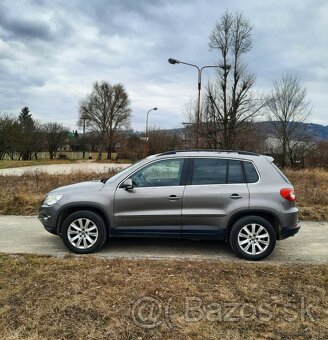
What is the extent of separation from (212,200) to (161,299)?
214 centimetres

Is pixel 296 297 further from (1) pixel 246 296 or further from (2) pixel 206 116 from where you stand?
(2) pixel 206 116

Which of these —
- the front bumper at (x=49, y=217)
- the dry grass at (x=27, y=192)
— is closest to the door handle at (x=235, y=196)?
the front bumper at (x=49, y=217)

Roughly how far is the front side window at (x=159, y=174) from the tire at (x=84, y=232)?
90 cm

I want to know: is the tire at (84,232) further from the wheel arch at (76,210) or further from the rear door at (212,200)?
the rear door at (212,200)

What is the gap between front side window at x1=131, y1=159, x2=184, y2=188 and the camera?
6000mm

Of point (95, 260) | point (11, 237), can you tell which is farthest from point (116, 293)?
point (11, 237)

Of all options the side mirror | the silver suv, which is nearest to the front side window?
the silver suv

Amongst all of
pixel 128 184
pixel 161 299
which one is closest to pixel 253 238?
pixel 128 184

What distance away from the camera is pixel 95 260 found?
5.48 metres

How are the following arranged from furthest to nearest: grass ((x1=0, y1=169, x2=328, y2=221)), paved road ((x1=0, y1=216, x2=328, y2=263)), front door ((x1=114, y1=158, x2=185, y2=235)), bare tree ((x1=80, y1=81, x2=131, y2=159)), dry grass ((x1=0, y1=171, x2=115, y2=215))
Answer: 1. bare tree ((x1=80, y1=81, x2=131, y2=159))
2. dry grass ((x1=0, y1=171, x2=115, y2=215))
3. grass ((x1=0, y1=169, x2=328, y2=221))
4. paved road ((x1=0, y1=216, x2=328, y2=263))
5. front door ((x1=114, y1=158, x2=185, y2=235))

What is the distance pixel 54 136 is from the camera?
67438 mm

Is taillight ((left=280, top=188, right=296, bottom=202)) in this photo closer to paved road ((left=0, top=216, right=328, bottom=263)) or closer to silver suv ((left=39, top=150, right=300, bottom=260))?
silver suv ((left=39, top=150, right=300, bottom=260))

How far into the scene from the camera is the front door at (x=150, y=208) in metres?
5.88

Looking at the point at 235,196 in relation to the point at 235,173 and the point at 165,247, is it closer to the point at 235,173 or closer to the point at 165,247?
the point at 235,173
